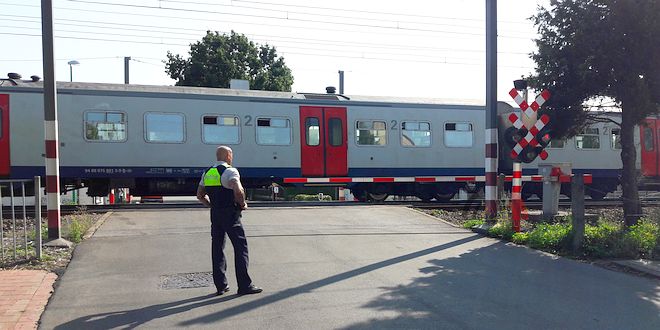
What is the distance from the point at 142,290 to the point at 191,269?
110cm

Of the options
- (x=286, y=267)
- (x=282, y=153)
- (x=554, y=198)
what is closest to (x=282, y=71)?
(x=282, y=153)

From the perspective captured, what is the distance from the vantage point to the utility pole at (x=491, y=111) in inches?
470

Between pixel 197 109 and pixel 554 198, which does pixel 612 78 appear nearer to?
pixel 554 198

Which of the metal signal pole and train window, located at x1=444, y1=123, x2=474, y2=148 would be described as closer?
the metal signal pole

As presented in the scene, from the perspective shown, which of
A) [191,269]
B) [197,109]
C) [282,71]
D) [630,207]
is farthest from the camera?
[282,71]

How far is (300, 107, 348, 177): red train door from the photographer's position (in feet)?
55.2

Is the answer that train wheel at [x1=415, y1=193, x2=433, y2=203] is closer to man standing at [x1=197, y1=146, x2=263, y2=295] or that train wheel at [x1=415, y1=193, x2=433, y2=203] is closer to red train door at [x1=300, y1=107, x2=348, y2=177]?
red train door at [x1=300, y1=107, x2=348, y2=177]

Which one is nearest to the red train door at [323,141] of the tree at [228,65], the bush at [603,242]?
the bush at [603,242]

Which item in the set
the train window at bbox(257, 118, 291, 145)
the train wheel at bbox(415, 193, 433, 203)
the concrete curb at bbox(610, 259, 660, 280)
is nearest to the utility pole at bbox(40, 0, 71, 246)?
the train window at bbox(257, 118, 291, 145)

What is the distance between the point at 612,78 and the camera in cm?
1064

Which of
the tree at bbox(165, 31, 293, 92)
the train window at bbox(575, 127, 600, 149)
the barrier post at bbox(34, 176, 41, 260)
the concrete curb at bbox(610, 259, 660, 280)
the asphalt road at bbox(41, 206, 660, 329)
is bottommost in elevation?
the concrete curb at bbox(610, 259, 660, 280)

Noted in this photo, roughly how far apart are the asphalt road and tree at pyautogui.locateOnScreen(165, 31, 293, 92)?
82.0 feet

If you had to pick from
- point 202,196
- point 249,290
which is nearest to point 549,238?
point 249,290

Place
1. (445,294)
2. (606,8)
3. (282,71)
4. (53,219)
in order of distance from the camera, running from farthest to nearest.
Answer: (282,71)
(606,8)
(53,219)
(445,294)
